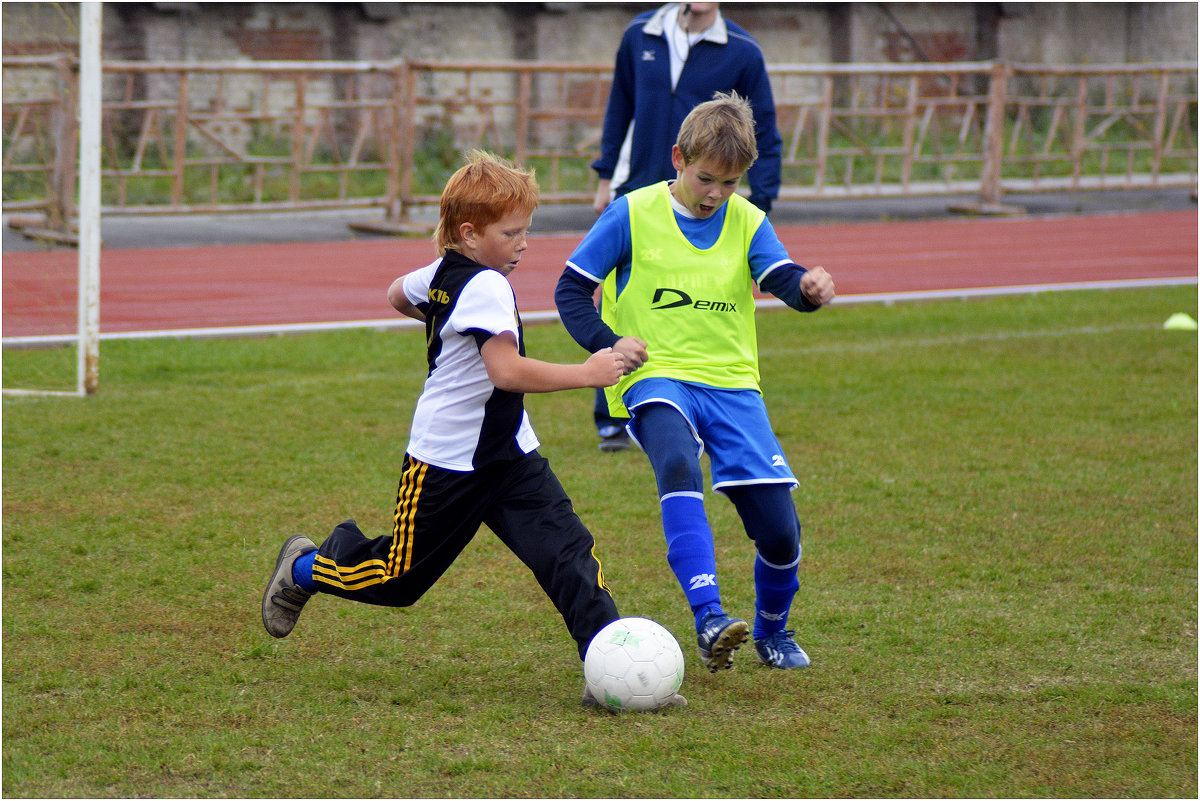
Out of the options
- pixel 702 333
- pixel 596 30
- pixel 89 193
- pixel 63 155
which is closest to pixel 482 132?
pixel 63 155

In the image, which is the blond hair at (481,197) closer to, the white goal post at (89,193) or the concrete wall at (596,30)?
the white goal post at (89,193)

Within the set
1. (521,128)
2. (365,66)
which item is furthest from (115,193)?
(521,128)

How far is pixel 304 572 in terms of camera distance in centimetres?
380

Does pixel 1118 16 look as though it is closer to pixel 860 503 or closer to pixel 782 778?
pixel 860 503

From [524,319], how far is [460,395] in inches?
261

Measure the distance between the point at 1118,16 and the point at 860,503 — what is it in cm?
3048

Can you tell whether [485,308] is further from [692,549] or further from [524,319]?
[524,319]

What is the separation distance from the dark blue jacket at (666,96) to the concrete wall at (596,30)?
58.1 feet

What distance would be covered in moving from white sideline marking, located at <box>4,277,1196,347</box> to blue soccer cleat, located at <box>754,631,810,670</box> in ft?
15.7

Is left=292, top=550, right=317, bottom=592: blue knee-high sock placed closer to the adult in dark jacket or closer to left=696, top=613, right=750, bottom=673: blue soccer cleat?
left=696, top=613, right=750, bottom=673: blue soccer cleat

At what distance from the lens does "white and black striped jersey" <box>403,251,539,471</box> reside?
3471mm

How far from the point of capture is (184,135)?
16.5 m

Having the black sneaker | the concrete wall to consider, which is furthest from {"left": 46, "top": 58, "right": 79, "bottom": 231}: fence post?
the black sneaker

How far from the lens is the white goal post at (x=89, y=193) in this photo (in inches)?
269
